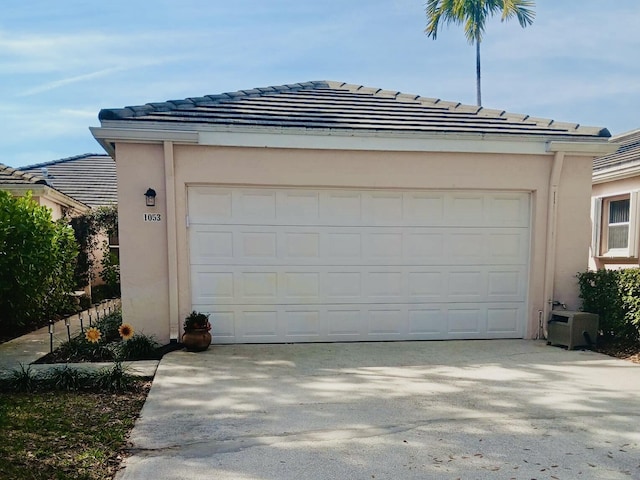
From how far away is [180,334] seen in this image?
571cm

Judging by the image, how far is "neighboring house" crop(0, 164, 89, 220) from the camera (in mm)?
8477

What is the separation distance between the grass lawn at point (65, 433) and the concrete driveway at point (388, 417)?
18 centimetres

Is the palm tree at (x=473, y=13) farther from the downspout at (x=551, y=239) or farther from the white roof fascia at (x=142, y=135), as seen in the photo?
the white roof fascia at (x=142, y=135)

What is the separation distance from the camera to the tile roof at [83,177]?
12.4m

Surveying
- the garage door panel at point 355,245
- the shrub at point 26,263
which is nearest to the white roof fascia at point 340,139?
the garage door panel at point 355,245

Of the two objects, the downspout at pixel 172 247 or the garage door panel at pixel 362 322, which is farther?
the garage door panel at pixel 362 322

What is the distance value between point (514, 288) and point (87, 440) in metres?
6.08

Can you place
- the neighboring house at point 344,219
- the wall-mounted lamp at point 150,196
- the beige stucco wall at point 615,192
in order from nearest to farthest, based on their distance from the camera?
1. the wall-mounted lamp at point 150,196
2. the neighboring house at point 344,219
3. the beige stucco wall at point 615,192

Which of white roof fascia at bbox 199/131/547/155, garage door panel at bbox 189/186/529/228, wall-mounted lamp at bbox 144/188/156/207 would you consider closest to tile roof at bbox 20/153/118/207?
wall-mounted lamp at bbox 144/188/156/207

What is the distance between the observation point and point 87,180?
13.4 meters

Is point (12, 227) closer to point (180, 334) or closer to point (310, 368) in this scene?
point (180, 334)

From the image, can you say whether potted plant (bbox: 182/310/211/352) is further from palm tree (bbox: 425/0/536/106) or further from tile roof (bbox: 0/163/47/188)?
palm tree (bbox: 425/0/536/106)

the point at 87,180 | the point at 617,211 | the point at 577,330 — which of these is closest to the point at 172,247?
the point at 577,330

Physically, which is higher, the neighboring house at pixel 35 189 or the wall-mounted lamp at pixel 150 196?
the neighboring house at pixel 35 189
